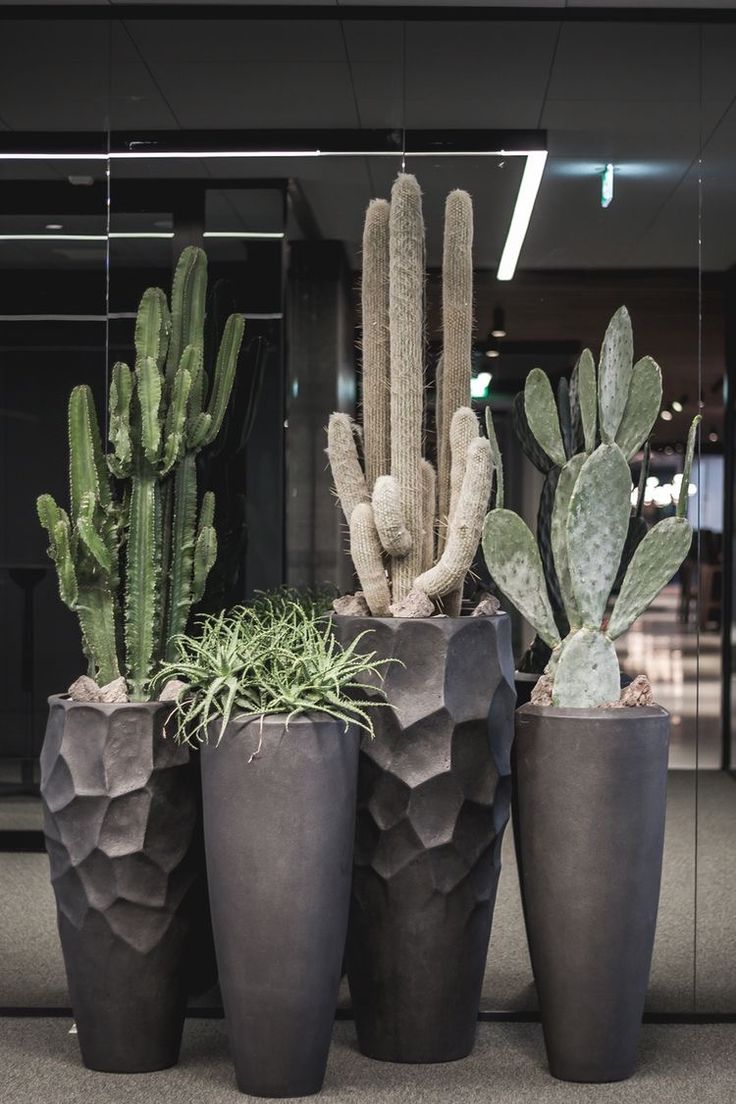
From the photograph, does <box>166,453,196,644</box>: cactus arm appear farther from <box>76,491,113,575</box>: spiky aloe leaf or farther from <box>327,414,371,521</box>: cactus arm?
<box>327,414,371,521</box>: cactus arm

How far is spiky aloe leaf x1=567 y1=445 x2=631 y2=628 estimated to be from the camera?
9.26 feet

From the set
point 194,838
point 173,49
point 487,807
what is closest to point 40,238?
point 173,49

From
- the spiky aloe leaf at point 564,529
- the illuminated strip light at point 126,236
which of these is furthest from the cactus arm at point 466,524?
the illuminated strip light at point 126,236

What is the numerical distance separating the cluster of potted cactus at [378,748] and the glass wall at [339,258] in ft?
1.19

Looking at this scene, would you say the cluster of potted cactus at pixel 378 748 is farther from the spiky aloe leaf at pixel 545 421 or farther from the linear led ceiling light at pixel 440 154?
the linear led ceiling light at pixel 440 154

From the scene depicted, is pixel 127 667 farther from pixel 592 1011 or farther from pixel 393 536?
pixel 592 1011

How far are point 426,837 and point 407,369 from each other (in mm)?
1097

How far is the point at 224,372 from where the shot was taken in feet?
10.4

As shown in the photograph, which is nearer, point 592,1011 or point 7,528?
point 592,1011

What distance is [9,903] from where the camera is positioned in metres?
3.49

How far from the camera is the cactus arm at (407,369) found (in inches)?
117

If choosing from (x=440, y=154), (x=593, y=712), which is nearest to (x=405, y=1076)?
(x=593, y=712)

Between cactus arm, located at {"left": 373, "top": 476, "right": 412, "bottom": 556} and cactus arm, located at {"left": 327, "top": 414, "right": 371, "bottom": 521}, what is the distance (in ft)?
0.42

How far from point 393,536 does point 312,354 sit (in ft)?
2.47
